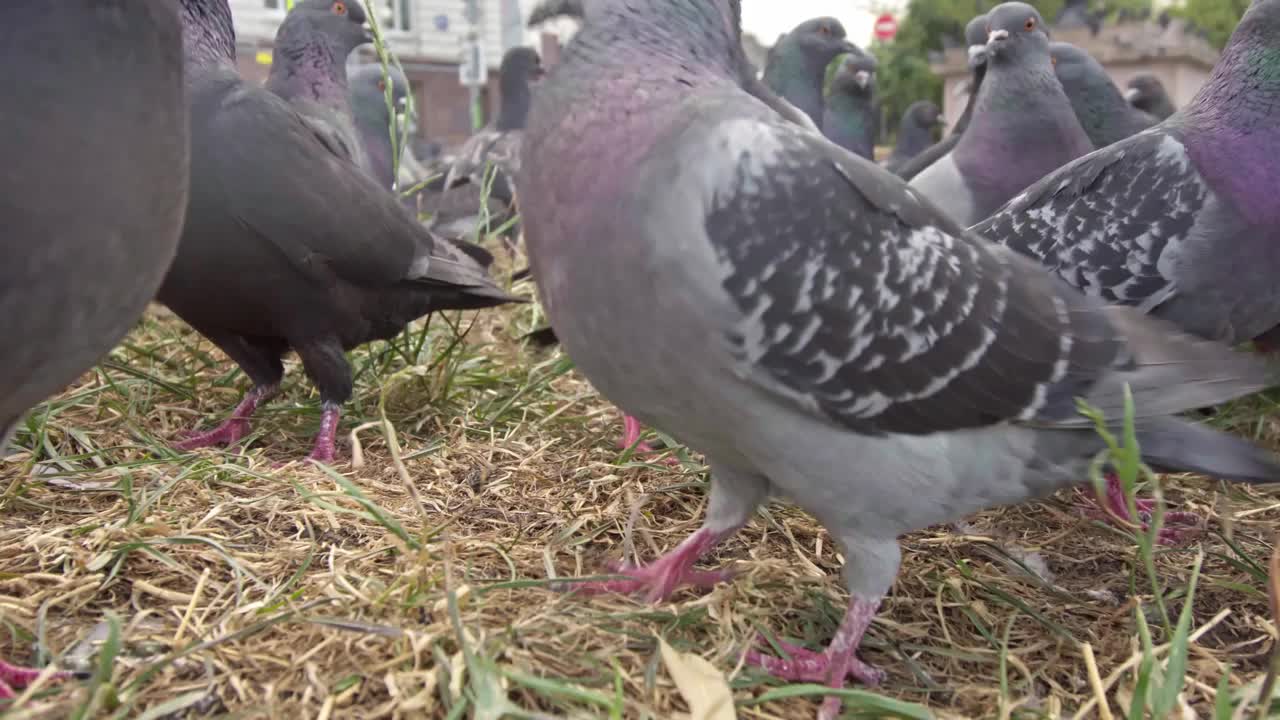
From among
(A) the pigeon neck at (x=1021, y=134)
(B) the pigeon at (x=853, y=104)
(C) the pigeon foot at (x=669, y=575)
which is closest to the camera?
(C) the pigeon foot at (x=669, y=575)

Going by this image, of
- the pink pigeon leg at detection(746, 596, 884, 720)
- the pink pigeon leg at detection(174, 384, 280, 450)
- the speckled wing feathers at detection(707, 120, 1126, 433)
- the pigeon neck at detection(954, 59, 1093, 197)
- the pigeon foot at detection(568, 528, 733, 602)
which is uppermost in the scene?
the speckled wing feathers at detection(707, 120, 1126, 433)

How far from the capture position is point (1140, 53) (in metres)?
14.3

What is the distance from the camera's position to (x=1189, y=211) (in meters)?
3.05

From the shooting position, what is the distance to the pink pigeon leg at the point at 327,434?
3.21 metres

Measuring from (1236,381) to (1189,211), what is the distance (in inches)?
42.5

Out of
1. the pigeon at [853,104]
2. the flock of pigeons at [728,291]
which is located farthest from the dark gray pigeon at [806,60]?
the flock of pigeons at [728,291]

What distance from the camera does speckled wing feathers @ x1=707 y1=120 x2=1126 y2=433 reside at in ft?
5.88

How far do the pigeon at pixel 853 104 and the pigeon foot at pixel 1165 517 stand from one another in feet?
21.0

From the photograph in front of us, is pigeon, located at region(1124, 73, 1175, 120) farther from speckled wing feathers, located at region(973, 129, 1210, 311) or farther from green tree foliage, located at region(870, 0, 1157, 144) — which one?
green tree foliage, located at region(870, 0, 1157, 144)

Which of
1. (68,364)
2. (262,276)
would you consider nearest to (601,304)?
(68,364)

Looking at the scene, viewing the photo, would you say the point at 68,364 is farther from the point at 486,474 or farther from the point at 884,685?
the point at 884,685

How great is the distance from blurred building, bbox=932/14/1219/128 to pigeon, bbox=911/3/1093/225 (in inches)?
364

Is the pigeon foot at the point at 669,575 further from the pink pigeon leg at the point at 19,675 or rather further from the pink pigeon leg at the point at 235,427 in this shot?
the pink pigeon leg at the point at 235,427

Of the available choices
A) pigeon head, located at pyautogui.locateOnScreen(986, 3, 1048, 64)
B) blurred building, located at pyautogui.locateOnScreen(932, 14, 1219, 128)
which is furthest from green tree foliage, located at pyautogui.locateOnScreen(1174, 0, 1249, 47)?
pigeon head, located at pyautogui.locateOnScreen(986, 3, 1048, 64)
